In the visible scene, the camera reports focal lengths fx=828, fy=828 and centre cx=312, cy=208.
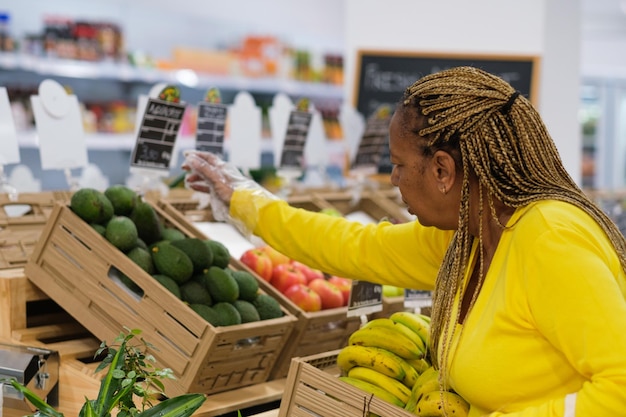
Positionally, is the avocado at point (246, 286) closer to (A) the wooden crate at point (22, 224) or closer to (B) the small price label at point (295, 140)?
(A) the wooden crate at point (22, 224)

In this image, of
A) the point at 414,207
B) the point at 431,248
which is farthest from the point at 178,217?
the point at 414,207

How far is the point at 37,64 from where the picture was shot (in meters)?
5.49

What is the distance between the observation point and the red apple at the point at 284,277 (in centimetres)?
246

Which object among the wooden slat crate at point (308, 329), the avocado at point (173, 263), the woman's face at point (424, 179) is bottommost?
the wooden slat crate at point (308, 329)

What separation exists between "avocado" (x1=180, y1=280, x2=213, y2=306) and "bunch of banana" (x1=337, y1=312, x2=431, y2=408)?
39cm

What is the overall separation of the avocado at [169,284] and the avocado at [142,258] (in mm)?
28

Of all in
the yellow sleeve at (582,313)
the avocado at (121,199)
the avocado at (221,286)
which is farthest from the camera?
the avocado at (121,199)

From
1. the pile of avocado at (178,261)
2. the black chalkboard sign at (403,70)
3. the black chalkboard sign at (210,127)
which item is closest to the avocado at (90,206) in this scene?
the pile of avocado at (178,261)

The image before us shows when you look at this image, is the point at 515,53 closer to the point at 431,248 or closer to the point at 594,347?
the point at 431,248

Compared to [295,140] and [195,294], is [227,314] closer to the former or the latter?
[195,294]

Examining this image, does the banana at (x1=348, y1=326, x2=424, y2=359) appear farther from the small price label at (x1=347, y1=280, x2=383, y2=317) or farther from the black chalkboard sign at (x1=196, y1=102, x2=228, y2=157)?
the black chalkboard sign at (x1=196, y1=102, x2=228, y2=157)

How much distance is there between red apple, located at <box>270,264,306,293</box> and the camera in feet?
8.08

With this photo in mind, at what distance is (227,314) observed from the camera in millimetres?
2004

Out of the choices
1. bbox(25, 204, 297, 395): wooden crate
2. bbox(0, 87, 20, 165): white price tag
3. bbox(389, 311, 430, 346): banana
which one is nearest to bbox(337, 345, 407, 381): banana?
bbox(389, 311, 430, 346): banana
